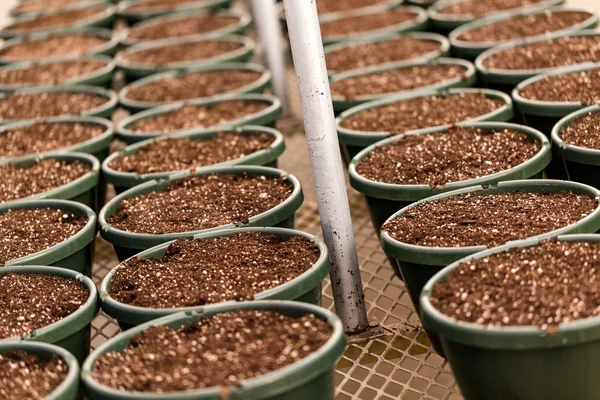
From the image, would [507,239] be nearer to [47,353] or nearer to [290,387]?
[290,387]

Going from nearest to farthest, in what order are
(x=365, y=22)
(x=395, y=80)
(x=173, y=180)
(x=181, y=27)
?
(x=173, y=180) → (x=395, y=80) → (x=365, y=22) → (x=181, y=27)

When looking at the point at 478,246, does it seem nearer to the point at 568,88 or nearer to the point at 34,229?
the point at 568,88

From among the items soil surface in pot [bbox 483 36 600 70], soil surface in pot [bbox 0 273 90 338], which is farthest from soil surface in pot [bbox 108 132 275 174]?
soil surface in pot [bbox 483 36 600 70]

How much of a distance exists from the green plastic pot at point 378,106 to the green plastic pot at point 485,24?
0.61 metres

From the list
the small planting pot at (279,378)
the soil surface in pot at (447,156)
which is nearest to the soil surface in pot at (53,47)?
the soil surface in pot at (447,156)

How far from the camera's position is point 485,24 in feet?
15.1

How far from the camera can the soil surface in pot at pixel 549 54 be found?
3.78 m

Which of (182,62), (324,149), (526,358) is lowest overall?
(526,358)

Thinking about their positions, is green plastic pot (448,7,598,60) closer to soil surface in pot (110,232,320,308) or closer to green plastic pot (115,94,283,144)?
green plastic pot (115,94,283,144)

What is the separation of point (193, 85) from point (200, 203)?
160cm

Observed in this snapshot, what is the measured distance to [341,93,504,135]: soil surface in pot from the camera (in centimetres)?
344

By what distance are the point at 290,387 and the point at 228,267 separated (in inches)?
25.5

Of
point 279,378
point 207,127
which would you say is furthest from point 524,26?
point 279,378

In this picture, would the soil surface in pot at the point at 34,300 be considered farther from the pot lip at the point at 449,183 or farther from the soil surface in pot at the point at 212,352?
the pot lip at the point at 449,183
